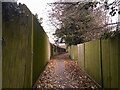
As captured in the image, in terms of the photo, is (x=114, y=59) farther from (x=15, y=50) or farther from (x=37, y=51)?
(x=37, y=51)

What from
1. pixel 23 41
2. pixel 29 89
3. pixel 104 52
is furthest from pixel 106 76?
pixel 23 41

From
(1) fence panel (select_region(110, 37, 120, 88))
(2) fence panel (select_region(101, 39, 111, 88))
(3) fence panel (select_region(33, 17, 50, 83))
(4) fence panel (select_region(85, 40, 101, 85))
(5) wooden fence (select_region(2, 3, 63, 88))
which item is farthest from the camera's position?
(4) fence panel (select_region(85, 40, 101, 85))

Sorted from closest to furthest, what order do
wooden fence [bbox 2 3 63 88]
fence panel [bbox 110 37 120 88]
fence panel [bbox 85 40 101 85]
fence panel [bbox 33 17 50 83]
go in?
1. fence panel [bbox 110 37 120 88]
2. wooden fence [bbox 2 3 63 88]
3. fence panel [bbox 33 17 50 83]
4. fence panel [bbox 85 40 101 85]

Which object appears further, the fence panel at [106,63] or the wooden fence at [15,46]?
the fence panel at [106,63]

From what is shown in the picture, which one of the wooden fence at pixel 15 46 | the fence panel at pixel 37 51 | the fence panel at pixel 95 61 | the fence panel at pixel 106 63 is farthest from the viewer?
the fence panel at pixel 95 61

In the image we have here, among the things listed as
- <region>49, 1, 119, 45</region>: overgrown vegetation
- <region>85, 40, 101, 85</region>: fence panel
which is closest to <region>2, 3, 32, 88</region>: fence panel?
<region>49, 1, 119, 45</region>: overgrown vegetation

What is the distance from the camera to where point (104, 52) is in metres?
4.89

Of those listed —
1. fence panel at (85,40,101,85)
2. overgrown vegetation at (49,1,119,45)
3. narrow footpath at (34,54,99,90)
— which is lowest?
narrow footpath at (34,54,99,90)

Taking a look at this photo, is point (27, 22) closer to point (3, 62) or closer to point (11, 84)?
point (3, 62)

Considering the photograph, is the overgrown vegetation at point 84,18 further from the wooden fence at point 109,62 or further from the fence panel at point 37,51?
the fence panel at point 37,51

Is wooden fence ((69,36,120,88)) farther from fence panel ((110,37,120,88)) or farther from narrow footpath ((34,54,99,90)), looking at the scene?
narrow footpath ((34,54,99,90))

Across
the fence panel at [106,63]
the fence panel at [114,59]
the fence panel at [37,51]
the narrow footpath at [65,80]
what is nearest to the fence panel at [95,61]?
the narrow footpath at [65,80]

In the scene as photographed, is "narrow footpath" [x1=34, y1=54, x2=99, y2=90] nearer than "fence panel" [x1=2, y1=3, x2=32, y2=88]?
No

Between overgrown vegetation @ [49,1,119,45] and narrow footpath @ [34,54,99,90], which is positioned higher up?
overgrown vegetation @ [49,1,119,45]
